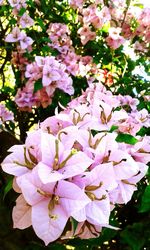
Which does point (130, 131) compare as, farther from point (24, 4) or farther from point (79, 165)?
point (24, 4)

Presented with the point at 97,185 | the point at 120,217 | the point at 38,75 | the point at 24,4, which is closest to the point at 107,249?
the point at 120,217

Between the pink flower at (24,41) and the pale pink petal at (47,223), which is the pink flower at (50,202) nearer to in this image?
the pale pink petal at (47,223)

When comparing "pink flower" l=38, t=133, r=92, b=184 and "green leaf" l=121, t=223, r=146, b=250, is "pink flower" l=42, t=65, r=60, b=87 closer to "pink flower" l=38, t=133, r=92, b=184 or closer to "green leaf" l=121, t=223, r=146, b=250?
"green leaf" l=121, t=223, r=146, b=250

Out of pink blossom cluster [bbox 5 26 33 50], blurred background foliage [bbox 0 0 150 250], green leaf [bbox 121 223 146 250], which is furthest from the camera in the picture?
pink blossom cluster [bbox 5 26 33 50]

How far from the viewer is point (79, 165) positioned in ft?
2.50

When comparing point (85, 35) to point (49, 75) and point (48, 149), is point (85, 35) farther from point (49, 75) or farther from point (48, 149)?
point (48, 149)

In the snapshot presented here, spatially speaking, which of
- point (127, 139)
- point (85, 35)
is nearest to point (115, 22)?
point (85, 35)

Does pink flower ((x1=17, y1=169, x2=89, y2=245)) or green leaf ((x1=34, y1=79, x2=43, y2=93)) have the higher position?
pink flower ((x1=17, y1=169, x2=89, y2=245))

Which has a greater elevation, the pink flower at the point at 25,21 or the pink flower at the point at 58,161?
the pink flower at the point at 25,21

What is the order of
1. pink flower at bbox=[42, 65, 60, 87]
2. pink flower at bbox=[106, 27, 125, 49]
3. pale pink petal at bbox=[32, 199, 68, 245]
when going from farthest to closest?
pink flower at bbox=[106, 27, 125, 49] < pink flower at bbox=[42, 65, 60, 87] < pale pink petal at bbox=[32, 199, 68, 245]

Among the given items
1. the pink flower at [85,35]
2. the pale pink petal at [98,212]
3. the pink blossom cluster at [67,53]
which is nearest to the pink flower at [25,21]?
the pink blossom cluster at [67,53]

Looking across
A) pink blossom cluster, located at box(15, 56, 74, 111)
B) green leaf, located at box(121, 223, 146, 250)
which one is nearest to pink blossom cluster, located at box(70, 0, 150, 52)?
pink blossom cluster, located at box(15, 56, 74, 111)

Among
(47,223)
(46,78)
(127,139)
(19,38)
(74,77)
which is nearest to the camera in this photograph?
(47,223)

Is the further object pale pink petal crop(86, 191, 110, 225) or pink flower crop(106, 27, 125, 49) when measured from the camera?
pink flower crop(106, 27, 125, 49)
